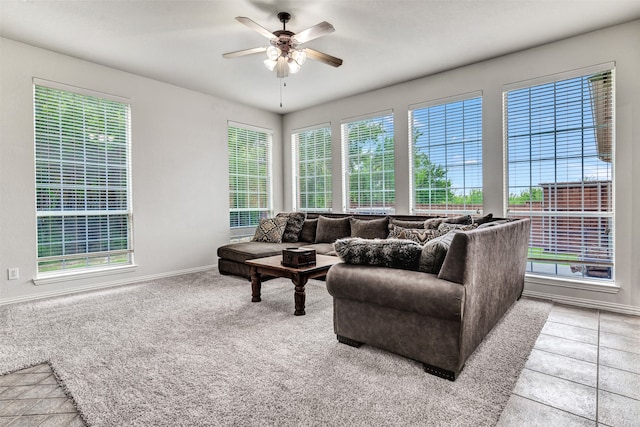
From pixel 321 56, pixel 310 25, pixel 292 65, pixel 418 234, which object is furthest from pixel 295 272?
pixel 310 25

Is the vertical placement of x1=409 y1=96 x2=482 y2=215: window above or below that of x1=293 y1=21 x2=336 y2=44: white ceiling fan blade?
below

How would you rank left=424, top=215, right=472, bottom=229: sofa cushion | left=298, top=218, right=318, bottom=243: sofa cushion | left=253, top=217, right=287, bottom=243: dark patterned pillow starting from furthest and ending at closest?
left=298, top=218, right=318, bottom=243: sofa cushion → left=253, top=217, right=287, bottom=243: dark patterned pillow → left=424, top=215, right=472, bottom=229: sofa cushion

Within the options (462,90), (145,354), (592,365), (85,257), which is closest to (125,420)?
(145,354)

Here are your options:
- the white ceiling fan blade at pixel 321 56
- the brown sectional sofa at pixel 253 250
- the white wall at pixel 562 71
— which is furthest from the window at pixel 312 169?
the white ceiling fan blade at pixel 321 56

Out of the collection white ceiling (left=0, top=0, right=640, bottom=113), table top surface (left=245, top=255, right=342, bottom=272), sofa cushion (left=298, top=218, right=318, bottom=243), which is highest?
white ceiling (left=0, top=0, right=640, bottom=113)

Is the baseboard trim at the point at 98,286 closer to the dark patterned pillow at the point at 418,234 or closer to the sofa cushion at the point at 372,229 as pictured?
the sofa cushion at the point at 372,229

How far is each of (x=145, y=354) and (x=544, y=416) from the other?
2.45m

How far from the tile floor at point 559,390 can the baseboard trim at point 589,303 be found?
0.70m

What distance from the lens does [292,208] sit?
255 inches

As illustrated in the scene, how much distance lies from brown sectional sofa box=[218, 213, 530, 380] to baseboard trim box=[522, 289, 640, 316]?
4.12 ft

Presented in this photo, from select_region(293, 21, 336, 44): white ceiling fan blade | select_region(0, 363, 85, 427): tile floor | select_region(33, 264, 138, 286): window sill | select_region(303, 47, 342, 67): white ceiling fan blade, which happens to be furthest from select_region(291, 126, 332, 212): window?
select_region(0, 363, 85, 427): tile floor

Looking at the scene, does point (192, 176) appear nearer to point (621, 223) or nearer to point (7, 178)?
point (7, 178)

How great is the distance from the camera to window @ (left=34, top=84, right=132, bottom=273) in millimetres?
3697

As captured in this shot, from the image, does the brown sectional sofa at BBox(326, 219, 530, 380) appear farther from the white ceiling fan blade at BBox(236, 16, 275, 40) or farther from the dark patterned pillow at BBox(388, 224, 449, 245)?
the white ceiling fan blade at BBox(236, 16, 275, 40)
